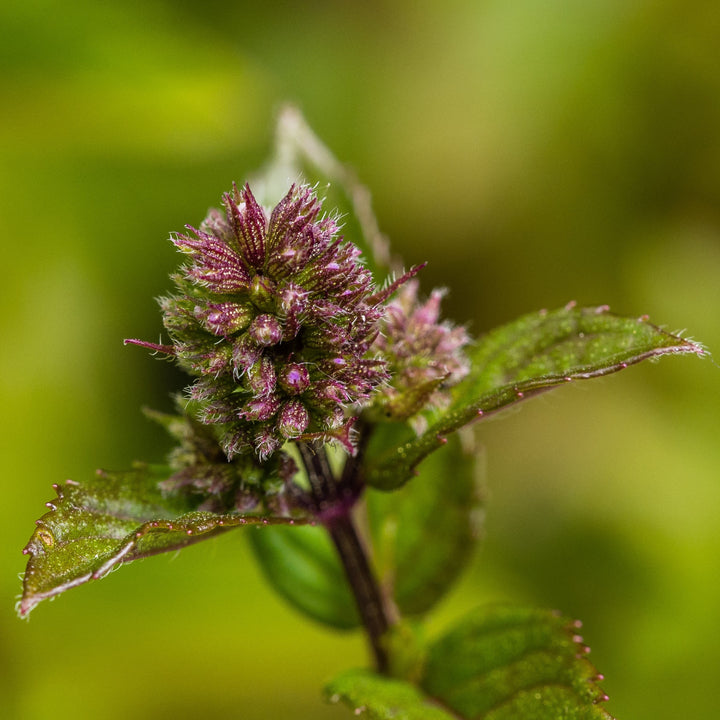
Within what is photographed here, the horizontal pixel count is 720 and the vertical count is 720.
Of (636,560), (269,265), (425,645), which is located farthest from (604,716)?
(636,560)

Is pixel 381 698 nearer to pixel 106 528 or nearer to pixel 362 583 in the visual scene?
pixel 362 583

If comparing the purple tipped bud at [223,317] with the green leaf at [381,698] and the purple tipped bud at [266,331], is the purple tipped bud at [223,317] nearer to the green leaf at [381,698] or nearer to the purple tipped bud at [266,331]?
the purple tipped bud at [266,331]

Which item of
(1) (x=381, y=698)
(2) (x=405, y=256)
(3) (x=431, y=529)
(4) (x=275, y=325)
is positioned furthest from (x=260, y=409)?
(2) (x=405, y=256)

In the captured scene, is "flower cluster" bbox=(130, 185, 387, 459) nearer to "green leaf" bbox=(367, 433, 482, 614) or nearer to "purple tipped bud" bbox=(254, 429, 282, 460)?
"purple tipped bud" bbox=(254, 429, 282, 460)

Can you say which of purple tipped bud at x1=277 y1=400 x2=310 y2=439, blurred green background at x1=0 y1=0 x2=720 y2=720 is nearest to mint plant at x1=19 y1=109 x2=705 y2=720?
purple tipped bud at x1=277 y1=400 x2=310 y2=439

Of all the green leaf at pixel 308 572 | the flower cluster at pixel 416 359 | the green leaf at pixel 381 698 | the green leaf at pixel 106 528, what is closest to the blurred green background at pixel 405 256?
the green leaf at pixel 308 572

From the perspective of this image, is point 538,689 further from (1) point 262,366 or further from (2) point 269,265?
(2) point 269,265
